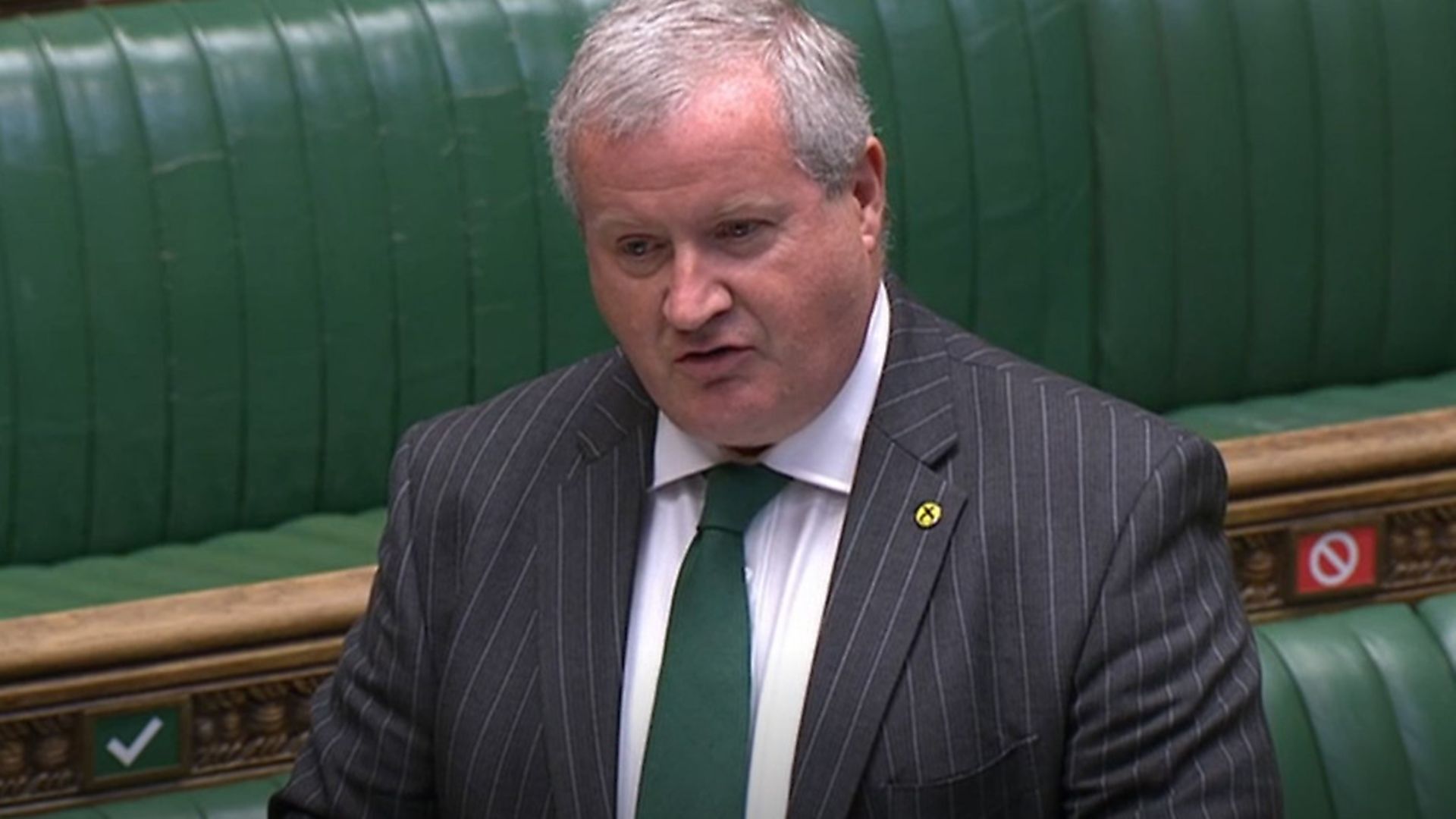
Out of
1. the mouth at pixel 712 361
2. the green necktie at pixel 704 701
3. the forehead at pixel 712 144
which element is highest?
the forehead at pixel 712 144

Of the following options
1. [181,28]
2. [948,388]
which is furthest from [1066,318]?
[948,388]

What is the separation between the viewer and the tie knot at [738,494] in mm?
1950

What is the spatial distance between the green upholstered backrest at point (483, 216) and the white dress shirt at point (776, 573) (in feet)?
5.01

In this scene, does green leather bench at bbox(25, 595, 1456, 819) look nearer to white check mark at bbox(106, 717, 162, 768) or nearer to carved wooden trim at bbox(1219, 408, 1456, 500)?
carved wooden trim at bbox(1219, 408, 1456, 500)

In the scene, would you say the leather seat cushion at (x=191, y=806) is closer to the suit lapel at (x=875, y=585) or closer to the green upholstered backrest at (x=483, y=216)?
the green upholstered backrest at (x=483, y=216)

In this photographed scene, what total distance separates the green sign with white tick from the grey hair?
1286mm

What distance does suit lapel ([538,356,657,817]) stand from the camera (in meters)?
1.93

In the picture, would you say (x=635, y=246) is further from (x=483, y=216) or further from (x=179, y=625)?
(x=483, y=216)

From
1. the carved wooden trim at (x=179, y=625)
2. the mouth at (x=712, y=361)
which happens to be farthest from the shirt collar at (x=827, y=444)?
the carved wooden trim at (x=179, y=625)

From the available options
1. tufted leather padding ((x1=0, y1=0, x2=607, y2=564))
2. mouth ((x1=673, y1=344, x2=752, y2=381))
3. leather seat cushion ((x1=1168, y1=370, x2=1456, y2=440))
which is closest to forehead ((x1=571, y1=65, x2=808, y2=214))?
mouth ((x1=673, y1=344, x2=752, y2=381))

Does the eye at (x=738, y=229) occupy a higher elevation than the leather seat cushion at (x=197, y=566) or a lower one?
higher

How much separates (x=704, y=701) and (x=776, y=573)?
0.35ft

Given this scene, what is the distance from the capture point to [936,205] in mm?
3629

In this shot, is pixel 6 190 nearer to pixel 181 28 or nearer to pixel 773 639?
pixel 181 28
